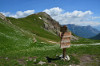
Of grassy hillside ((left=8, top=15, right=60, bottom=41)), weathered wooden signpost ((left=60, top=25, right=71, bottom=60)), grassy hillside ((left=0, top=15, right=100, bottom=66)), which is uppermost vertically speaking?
grassy hillside ((left=8, top=15, right=60, bottom=41))

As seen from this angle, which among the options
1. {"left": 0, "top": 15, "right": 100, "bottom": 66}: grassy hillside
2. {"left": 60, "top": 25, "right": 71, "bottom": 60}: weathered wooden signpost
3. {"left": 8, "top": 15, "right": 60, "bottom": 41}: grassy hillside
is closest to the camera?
{"left": 0, "top": 15, "right": 100, "bottom": 66}: grassy hillside

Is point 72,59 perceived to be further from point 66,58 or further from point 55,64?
point 55,64

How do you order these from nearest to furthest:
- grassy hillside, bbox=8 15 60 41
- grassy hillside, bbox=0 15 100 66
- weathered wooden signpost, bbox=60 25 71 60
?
grassy hillside, bbox=0 15 100 66, weathered wooden signpost, bbox=60 25 71 60, grassy hillside, bbox=8 15 60 41

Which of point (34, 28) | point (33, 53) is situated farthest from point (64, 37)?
point (34, 28)

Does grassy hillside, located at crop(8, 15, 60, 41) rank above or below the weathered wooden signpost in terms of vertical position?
above

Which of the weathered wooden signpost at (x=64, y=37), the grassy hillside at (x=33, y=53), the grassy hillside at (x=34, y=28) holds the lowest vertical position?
the grassy hillside at (x=33, y=53)

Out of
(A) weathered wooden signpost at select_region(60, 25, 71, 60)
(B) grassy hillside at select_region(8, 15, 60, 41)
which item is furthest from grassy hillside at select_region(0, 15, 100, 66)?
(B) grassy hillside at select_region(8, 15, 60, 41)

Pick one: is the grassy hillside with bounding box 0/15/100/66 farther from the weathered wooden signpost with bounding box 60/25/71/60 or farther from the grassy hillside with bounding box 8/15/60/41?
the grassy hillside with bounding box 8/15/60/41

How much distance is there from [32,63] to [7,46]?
50.5ft

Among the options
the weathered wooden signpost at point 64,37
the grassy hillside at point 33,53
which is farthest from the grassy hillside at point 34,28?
the weathered wooden signpost at point 64,37

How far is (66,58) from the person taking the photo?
65.4 ft

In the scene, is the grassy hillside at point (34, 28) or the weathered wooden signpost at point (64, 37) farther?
the grassy hillside at point (34, 28)

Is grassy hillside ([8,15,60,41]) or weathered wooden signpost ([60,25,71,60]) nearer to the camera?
weathered wooden signpost ([60,25,71,60])

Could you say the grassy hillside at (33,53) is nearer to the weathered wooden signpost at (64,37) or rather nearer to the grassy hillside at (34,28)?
the weathered wooden signpost at (64,37)
